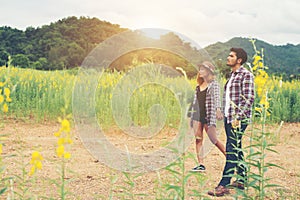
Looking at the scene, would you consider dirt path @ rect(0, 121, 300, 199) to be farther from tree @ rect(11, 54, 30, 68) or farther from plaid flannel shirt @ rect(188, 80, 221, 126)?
tree @ rect(11, 54, 30, 68)

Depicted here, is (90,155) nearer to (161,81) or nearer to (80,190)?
(80,190)

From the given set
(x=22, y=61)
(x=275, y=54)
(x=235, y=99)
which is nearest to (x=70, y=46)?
(x=22, y=61)

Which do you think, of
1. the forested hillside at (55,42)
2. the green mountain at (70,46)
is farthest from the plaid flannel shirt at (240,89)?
the forested hillside at (55,42)

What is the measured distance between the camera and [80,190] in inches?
165

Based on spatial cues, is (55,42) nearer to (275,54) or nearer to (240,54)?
(275,54)

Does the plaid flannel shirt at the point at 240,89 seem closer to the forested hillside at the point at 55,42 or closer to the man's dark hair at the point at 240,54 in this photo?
the man's dark hair at the point at 240,54

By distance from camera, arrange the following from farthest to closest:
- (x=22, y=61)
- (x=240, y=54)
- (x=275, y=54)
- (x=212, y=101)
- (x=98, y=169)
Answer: (x=22, y=61)
(x=275, y=54)
(x=98, y=169)
(x=212, y=101)
(x=240, y=54)

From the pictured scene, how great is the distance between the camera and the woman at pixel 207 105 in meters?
4.69

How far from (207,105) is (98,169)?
1597 mm

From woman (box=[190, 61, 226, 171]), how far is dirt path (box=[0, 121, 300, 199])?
0.47m

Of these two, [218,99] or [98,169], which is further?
[98,169]

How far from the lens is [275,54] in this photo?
21.8 metres

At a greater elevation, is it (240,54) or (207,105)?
(240,54)

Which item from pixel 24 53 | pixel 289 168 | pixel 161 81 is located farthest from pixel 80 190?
pixel 24 53
